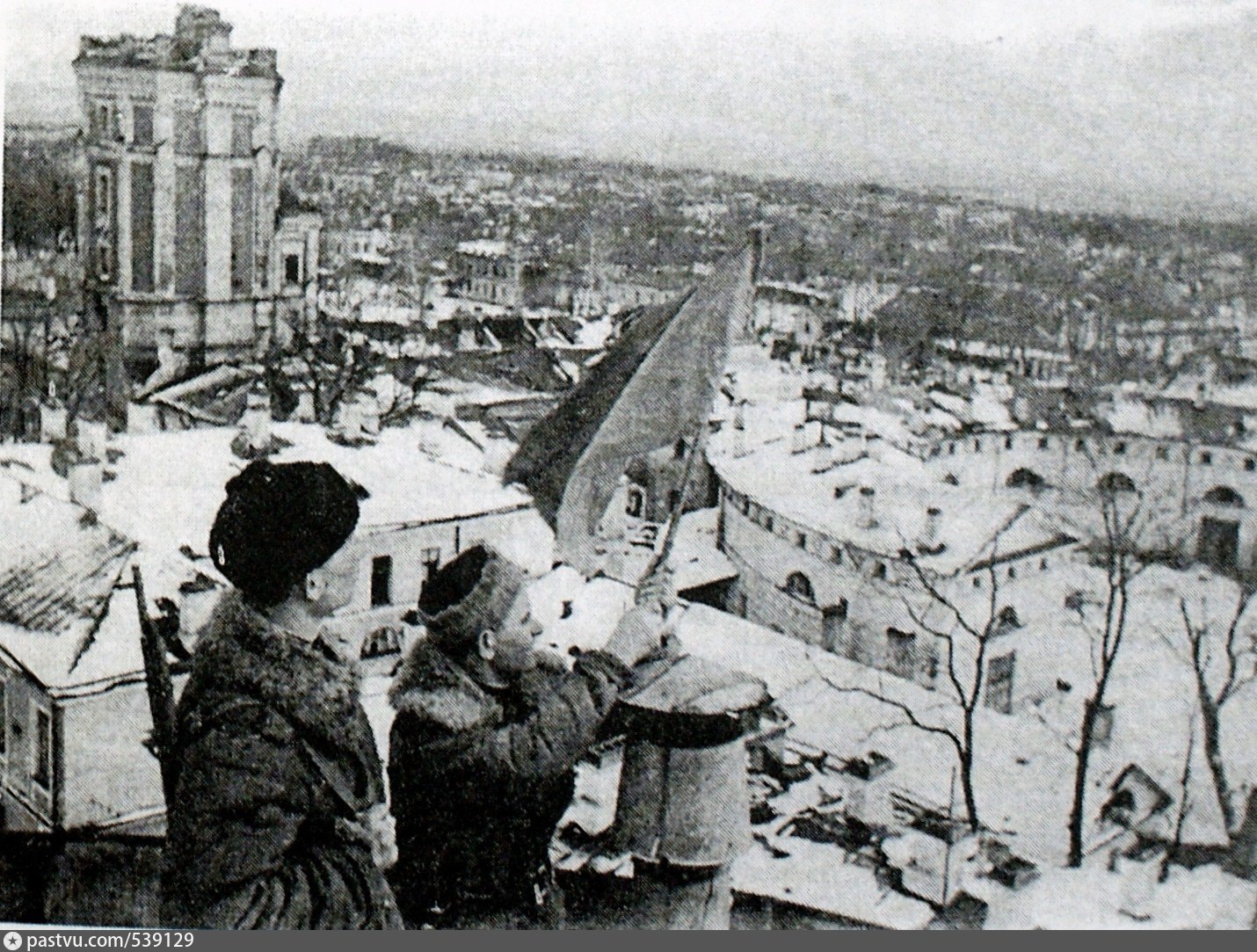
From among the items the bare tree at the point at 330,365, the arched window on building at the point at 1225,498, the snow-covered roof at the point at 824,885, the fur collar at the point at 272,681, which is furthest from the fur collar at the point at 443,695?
the arched window on building at the point at 1225,498

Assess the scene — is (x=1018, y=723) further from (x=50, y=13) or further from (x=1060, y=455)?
(x=50, y=13)

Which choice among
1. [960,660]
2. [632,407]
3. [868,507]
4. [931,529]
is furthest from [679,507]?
[960,660]

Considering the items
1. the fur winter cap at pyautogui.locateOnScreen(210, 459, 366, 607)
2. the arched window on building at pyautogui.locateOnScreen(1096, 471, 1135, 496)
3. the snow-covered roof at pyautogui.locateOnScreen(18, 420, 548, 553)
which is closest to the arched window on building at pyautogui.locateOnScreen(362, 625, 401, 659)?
the snow-covered roof at pyautogui.locateOnScreen(18, 420, 548, 553)

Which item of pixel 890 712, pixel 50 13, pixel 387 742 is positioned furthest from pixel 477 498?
pixel 50 13

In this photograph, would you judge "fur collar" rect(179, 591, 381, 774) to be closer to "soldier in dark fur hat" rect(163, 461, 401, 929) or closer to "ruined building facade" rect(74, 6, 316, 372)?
"soldier in dark fur hat" rect(163, 461, 401, 929)

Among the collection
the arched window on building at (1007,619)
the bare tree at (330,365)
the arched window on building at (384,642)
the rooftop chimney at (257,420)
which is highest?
the bare tree at (330,365)

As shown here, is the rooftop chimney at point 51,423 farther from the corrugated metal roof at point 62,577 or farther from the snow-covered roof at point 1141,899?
the snow-covered roof at point 1141,899

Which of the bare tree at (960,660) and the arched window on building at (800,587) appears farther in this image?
the arched window on building at (800,587)
